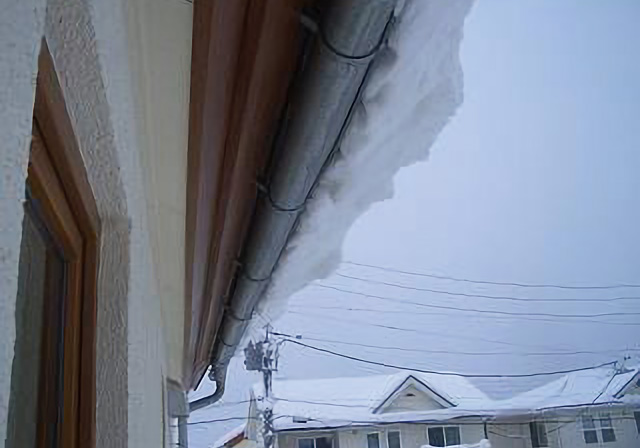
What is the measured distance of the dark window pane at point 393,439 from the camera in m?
9.30

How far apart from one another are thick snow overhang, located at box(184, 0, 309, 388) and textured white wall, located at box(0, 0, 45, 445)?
44 cm

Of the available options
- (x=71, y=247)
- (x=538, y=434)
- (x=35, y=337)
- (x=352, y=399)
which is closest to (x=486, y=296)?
(x=352, y=399)

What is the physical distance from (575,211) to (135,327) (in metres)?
11.9

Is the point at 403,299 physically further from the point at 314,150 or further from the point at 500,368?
the point at 314,150

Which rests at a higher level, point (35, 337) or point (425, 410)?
point (425, 410)

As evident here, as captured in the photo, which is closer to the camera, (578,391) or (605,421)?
(605,421)

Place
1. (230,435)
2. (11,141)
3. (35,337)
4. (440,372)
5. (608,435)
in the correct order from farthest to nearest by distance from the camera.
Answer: (440,372) < (230,435) < (608,435) < (35,337) < (11,141)

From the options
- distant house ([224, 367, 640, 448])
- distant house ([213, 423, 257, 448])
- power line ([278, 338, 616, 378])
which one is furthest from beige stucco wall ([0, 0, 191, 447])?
power line ([278, 338, 616, 378])

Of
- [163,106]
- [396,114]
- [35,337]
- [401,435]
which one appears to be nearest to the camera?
[35,337]

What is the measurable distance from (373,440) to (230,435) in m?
2.10

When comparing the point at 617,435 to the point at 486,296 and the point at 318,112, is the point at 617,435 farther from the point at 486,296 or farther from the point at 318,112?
the point at 318,112

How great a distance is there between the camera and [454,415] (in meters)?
9.71

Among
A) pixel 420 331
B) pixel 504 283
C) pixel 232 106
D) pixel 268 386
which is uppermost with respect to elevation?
pixel 504 283

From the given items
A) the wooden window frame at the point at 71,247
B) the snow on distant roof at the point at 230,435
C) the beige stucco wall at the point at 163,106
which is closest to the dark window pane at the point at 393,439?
the snow on distant roof at the point at 230,435
